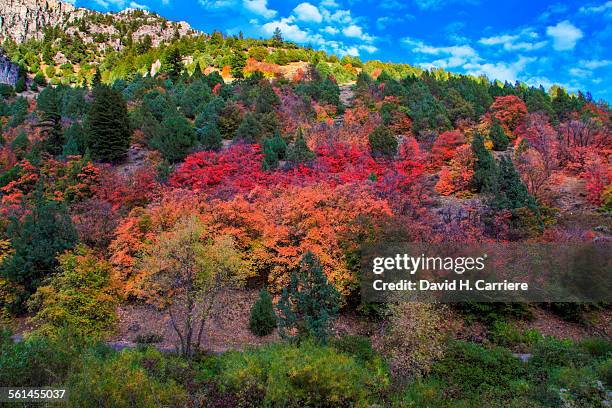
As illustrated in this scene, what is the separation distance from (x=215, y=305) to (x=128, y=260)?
6.05 metres

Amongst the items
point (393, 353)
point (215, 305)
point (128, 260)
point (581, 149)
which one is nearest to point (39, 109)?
point (128, 260)

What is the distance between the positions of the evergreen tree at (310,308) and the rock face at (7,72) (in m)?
94.0

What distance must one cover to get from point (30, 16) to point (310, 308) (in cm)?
16195

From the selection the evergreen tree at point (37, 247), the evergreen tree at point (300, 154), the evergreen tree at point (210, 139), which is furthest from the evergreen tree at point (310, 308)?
the evergreen tree at point (210, 139)

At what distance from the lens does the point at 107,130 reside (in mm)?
45719

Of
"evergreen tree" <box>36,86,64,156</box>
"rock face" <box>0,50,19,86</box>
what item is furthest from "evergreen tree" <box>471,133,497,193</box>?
"rock face" <box>0,50,19,86</box>

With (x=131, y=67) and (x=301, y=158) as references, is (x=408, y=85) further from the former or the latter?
(x=131, y=67)

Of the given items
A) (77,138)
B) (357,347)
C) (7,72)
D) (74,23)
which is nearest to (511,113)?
(357,347)

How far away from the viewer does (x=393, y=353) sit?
17578mm

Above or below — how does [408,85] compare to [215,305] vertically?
above

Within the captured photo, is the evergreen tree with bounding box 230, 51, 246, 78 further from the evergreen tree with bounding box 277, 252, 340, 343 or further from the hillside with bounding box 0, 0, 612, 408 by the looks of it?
the evergreen tree with bounding box 277, 252, 340, 343

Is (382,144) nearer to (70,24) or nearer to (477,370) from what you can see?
(477,370)

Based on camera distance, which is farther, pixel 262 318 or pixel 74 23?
pixel 74 23

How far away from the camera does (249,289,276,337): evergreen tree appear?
24281 mm
